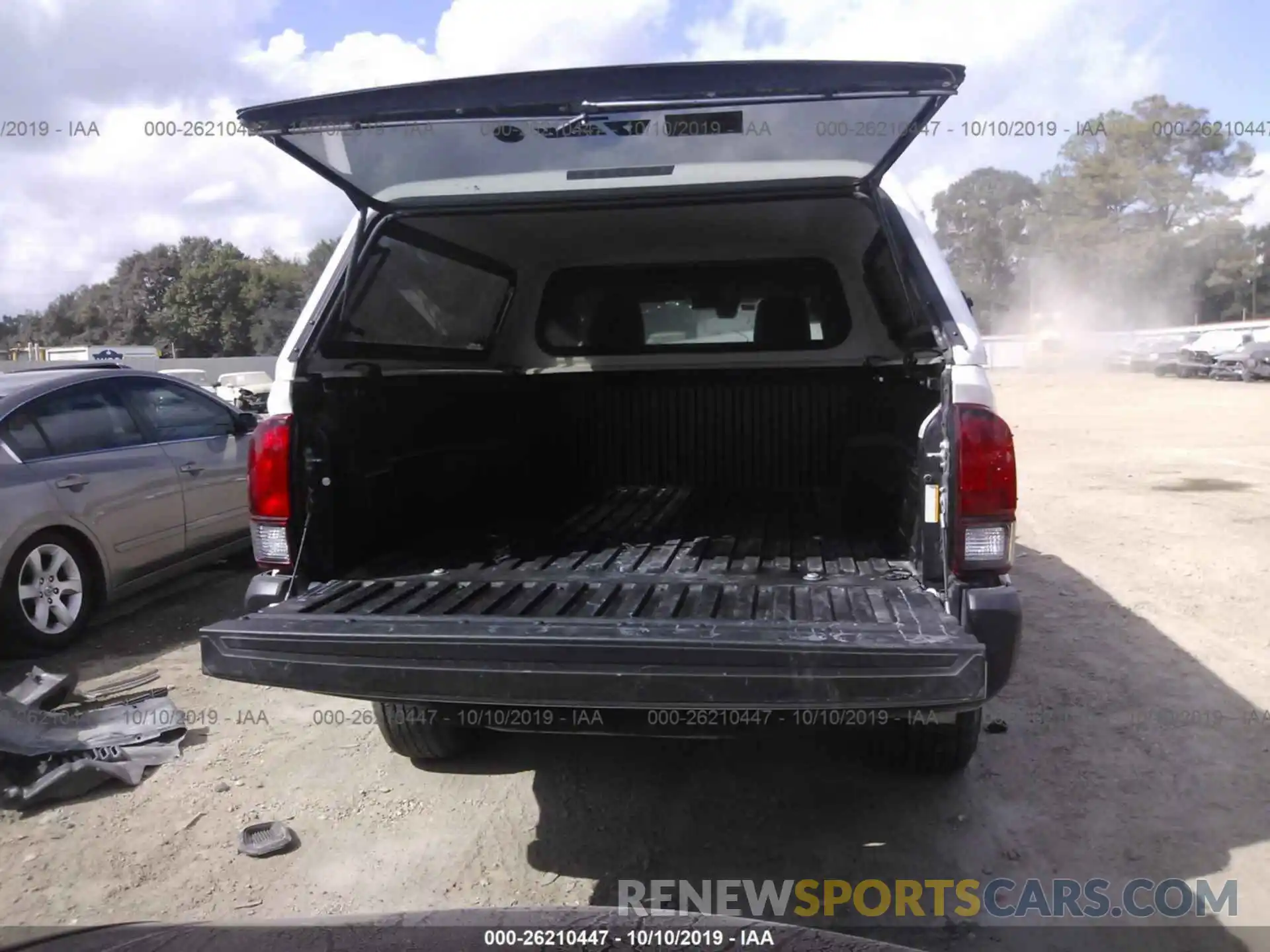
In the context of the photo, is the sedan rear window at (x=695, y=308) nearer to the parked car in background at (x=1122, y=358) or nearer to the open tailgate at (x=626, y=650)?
the open tailgate at (x=626, y=650)

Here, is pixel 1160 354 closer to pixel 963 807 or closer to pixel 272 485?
pixel 963 807

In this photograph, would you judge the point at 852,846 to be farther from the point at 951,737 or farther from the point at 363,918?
the point at 363,918

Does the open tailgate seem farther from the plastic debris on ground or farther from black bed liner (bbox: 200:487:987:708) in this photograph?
the plastic debris on ground

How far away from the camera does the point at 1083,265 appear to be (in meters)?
50.7

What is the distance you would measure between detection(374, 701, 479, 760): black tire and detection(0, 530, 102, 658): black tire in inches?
95.0

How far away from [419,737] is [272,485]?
118 centimetres

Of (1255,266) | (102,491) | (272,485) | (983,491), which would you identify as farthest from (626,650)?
(1255,266)

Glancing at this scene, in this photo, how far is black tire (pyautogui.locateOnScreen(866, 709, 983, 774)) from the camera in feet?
10.4

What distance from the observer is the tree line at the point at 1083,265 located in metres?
47.9


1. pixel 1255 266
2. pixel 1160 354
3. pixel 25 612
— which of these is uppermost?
pixel 1255 266

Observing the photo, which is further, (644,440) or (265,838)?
(644,440)

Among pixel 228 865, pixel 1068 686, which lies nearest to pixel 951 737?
pixel 1068 686

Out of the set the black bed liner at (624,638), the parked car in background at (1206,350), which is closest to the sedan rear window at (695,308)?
the black bed liner at (624,638)

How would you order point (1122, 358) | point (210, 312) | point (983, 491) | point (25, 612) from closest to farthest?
point (983, 491) < point (25, 612) < point (1122, 358) < point (210, 312)
